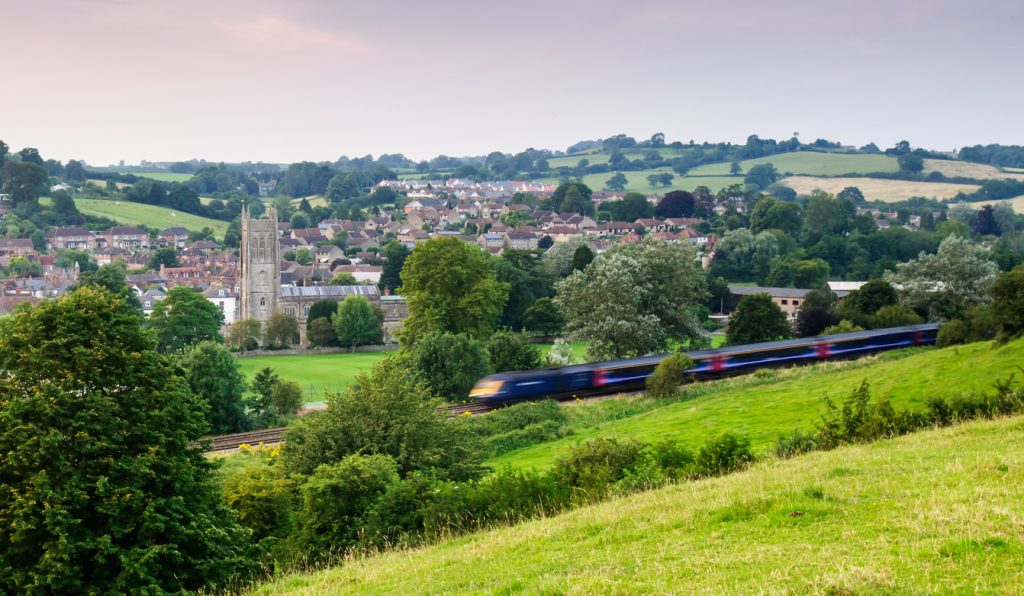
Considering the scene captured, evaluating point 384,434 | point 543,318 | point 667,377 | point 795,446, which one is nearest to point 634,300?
point 667,377

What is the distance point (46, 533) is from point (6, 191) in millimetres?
162179

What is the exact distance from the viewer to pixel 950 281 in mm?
52312

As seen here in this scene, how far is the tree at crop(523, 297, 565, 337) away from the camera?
228 ft

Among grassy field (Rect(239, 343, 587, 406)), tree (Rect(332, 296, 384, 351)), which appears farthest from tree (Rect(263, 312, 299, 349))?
grassy field (Rect(239, 343, 587, 406))

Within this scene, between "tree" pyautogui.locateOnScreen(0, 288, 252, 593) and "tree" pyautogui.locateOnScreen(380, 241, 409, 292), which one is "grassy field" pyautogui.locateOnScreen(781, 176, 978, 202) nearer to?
"tree" pyautogui.locateOnScreen(380, 241, 409, 292)

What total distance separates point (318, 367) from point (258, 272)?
24218 millimetres

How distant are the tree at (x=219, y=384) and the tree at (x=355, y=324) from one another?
31.5m

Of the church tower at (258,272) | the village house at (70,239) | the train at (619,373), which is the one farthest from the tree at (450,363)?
the village house at (70,239)

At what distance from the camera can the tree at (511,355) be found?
44.8 meters

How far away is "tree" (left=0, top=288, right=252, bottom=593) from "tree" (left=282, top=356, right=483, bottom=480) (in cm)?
608

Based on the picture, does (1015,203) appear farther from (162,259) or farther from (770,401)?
(770,401)

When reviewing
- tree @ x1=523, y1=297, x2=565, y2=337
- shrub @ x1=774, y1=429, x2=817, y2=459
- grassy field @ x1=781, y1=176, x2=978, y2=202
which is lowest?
tree @ x1=523, y1=297, x2=565, y2=337

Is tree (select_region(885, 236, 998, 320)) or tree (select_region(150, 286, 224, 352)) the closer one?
tree (select_region(885, 236, 998, 320))

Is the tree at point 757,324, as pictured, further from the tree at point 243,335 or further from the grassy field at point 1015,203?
the grassy field at point 1015,203
